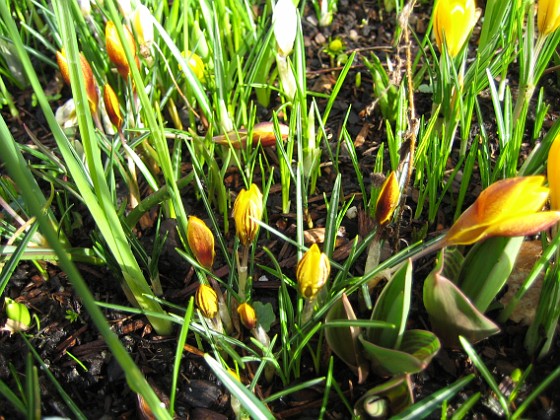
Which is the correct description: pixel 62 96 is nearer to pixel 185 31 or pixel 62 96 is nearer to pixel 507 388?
pixel 185 31

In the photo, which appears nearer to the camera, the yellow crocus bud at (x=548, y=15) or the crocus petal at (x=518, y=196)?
the crocus petal at (x=518, y=196)

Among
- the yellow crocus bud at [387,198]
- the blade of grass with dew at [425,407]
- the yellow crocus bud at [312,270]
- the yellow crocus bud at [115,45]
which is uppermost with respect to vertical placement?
the yellow crocus bud at [115,45]

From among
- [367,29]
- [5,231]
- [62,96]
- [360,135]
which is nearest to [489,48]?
[360,135]

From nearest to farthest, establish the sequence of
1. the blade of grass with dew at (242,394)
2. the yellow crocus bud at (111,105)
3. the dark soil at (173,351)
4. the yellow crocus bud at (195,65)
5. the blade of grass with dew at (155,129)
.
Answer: the blade of grass with dew at (155,129)
the blade of grass with dew at (242,394)
the dark soil at (173,351)
the yellow crocus bud at (111,105)
the yellow crocus bud at (195,65)

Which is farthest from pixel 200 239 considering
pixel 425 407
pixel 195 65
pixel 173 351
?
pixel 195 65

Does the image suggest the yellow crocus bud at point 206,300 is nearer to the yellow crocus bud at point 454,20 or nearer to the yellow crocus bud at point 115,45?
the yellow crocus bud at point 115,45

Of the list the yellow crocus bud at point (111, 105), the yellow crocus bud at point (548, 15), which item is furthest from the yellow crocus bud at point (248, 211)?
the yellow crocus bud at point (548, 15)
